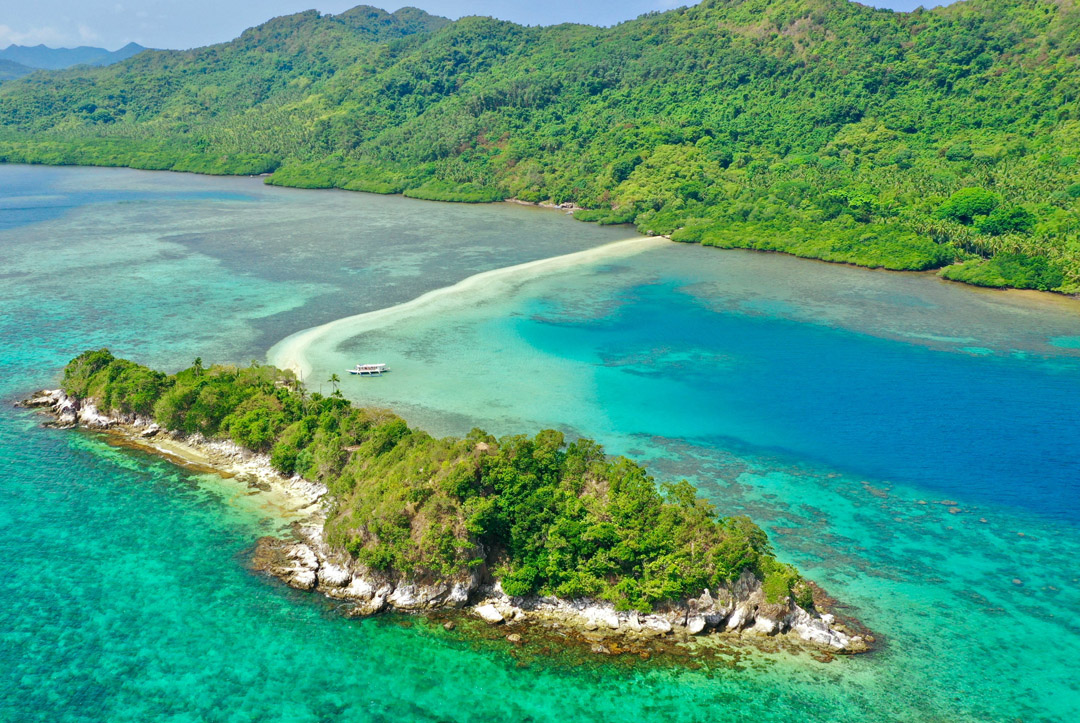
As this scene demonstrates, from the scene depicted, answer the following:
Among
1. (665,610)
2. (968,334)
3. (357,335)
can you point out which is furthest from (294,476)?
(968,334)

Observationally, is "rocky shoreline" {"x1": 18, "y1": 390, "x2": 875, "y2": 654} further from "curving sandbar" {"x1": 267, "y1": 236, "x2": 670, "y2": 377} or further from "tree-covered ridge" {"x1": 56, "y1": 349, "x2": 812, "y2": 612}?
"curving sandbar" {"x1": 267, "y1": 236, "x2": 670, "y2": 377}

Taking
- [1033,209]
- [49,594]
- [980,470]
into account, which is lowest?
[49,594]

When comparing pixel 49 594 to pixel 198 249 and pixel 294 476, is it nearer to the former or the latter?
pixel 294 476

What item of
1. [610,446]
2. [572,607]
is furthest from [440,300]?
[572,607]

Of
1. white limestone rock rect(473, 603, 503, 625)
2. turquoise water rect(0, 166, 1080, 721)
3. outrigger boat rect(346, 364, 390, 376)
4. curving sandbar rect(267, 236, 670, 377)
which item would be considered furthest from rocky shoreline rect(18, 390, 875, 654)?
curving sandbar rect(267, 236, 670, 377)

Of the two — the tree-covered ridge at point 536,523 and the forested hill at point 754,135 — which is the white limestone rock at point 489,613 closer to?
the tree-covered ridge at point 536,523

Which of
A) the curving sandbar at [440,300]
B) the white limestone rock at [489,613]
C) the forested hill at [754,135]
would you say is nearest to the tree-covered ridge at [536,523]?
the white limestone rock at [489,613]

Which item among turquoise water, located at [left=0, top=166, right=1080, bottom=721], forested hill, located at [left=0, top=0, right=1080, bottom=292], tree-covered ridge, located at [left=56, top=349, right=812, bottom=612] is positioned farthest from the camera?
forested hill, located at [left=0, top=0, right=1080, bottom=292]
